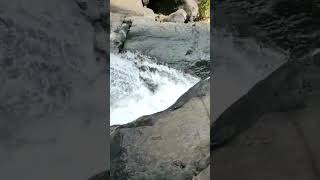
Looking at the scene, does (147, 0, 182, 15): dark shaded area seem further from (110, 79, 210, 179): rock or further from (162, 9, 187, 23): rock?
(110, 79, 210, 179): rock

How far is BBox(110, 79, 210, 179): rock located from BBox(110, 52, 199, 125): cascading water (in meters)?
2.31

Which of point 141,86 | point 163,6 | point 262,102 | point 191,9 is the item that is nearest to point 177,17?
point 191,9

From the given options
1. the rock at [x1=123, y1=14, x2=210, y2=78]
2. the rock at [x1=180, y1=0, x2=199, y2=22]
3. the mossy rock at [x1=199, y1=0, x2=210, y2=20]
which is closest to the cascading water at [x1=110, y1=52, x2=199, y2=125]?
the rock at [x1=123, y1=14, x2=210, y2=78]

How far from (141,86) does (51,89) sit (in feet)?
14.2

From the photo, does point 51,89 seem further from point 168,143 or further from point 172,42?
point 172,42

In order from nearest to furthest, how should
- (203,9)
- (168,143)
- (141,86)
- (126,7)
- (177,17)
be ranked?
(168,143), (141,86), (126,7), (177,17), (203,9)

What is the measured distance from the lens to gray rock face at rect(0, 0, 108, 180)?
1245 millimetres

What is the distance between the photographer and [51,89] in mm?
1312

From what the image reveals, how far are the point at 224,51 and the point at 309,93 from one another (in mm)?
301

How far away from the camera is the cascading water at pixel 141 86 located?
5.02m

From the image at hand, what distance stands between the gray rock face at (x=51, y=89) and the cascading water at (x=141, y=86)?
330 centimetres

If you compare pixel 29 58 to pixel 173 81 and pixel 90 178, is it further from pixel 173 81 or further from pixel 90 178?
pixel 173 81

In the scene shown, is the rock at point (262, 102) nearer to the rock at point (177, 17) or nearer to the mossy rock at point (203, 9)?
the rock at point (177, 17)

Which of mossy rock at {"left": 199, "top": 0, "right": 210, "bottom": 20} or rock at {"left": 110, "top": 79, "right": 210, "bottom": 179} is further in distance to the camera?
mossy rock at {"left": 199, "top": 0, "right": 210, "bottom": 20}
